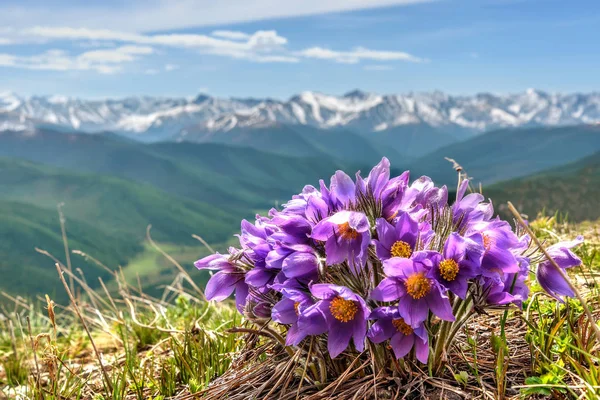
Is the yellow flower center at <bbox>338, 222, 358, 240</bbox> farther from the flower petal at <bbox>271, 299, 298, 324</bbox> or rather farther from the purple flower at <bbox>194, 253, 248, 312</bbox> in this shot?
the purple flower at <bbox>194, 253, 248, 312</bbox>

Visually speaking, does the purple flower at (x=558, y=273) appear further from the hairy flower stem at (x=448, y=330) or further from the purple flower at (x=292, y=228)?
the purple flower at (x=292, y=228)

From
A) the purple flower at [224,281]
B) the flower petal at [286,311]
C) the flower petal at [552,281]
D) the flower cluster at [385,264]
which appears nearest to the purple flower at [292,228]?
the flower cluster at [385,264]

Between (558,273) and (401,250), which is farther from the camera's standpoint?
(558,273)

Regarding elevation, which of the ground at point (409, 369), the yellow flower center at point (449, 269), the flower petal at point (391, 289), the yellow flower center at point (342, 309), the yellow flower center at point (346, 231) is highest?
the yellow flower center at point (346, 231)

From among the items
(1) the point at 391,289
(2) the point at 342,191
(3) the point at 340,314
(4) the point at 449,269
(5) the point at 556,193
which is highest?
(2) the point at 342,191

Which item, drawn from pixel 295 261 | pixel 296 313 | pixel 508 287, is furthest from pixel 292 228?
pixel 508 287

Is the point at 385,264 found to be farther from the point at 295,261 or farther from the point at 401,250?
the point at 295,261

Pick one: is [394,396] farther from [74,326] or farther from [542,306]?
[74,326]
